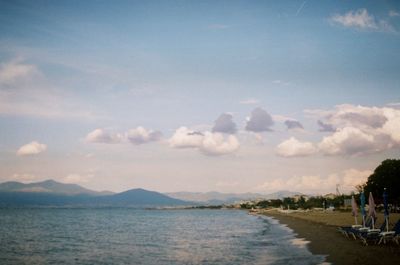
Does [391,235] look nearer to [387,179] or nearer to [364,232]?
[364,232]

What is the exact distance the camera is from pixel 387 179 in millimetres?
82250

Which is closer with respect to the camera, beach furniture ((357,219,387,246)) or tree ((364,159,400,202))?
beach furniture ((357,219,387,246))

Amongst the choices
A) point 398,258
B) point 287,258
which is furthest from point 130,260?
point 398,258

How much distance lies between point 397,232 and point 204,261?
12.0 m

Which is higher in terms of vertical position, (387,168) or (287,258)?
(387,168)

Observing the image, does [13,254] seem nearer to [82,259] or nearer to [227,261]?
[82,259]

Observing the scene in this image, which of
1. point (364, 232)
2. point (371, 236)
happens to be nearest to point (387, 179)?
point (364, 232)

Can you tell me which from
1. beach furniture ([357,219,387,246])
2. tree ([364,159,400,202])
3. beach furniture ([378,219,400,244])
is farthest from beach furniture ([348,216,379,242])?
tree ([364,159,400,202])

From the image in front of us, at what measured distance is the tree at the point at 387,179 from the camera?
80.8 meters

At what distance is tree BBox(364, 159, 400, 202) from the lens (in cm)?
8075

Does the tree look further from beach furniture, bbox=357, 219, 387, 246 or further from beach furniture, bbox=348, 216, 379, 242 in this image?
beach furniture, bbox=357, 219, 387, 246

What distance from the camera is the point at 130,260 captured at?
94.2ft

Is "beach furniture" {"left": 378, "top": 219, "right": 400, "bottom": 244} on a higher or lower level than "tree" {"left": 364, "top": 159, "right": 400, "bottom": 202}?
lower

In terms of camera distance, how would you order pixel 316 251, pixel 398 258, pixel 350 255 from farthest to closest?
pixel 316 251 < pixel 350 255 < pixel 398 258
